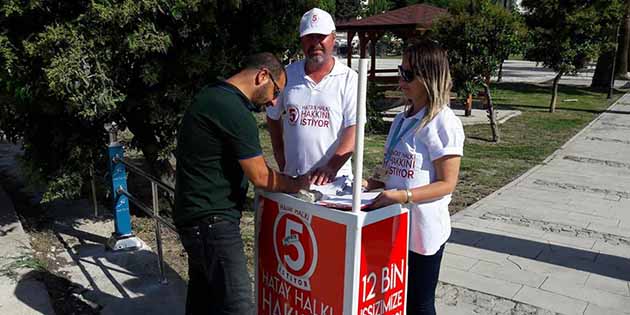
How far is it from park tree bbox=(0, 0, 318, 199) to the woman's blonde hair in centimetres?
229

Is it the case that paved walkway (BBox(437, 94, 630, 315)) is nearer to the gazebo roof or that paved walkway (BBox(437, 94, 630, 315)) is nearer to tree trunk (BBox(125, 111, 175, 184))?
tree trunk (BBox(125, 111, 175, 184))

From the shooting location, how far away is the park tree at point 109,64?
3.78 meters

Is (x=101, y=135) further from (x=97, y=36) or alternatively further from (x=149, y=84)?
(x=97, y=36)

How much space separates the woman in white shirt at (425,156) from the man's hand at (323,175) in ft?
1.06

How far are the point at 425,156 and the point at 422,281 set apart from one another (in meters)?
0.58

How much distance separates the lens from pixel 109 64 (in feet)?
13.2

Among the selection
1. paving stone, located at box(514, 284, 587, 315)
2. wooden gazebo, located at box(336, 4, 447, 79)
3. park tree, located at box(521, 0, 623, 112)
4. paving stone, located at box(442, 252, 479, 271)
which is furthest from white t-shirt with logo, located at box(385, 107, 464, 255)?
park tree, located at box(521, 0, 623, 112)

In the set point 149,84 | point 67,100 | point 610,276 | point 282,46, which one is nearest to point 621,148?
point 610,276

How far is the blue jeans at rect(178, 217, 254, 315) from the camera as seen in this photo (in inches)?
89.8

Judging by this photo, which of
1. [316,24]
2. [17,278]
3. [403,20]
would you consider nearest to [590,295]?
[316,24]

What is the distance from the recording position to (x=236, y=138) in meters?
2.10

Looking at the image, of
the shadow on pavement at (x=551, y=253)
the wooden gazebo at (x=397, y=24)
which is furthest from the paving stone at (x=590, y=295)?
the wooden gazebo at (x=397, y=24)

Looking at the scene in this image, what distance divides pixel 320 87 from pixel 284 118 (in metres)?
0.26

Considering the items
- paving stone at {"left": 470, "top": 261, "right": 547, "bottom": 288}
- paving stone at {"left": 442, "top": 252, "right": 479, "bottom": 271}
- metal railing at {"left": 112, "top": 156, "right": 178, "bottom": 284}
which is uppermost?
metal railing at {"left": 112, "top": 156, "right": 178, "bottom": 284}
